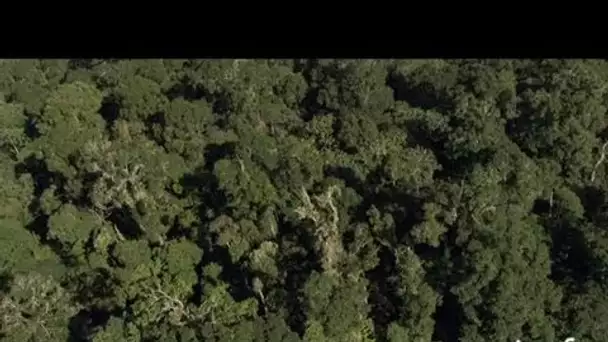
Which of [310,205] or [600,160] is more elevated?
[600,160]

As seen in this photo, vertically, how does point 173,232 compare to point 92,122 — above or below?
below

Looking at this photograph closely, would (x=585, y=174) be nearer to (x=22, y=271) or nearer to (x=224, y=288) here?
(x=224, y=288)

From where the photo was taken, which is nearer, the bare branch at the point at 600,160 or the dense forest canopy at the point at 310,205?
the dense forest canopy at the point at 310,205

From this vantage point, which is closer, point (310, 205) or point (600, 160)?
point (310, 205)

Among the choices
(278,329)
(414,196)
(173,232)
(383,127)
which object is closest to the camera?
(278,329)

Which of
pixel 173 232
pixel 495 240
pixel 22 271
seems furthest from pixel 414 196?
pixel 22 271

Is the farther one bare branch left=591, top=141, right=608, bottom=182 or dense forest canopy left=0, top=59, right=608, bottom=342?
bare branch left=591, top=141, right=608, bottom=182
